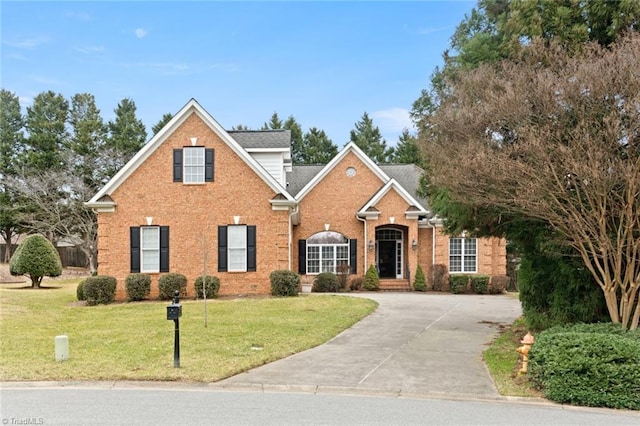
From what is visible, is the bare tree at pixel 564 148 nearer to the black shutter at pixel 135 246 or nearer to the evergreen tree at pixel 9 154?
the black shutter at pixel 135 246

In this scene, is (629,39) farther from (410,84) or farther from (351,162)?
(351,162)

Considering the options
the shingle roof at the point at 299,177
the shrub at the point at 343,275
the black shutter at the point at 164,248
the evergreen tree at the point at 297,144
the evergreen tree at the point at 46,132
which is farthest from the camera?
the evergreen tree at the point at 297,144

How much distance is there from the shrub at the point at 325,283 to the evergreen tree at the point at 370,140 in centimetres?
3278

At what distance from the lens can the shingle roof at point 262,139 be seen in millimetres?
24094

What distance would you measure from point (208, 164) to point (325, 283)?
8260mm

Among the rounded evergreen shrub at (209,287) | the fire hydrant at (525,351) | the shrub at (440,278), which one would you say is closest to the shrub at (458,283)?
the shrub at (440,278)

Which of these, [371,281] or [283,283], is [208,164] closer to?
[283,283]

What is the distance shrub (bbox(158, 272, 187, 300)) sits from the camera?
61.3ft

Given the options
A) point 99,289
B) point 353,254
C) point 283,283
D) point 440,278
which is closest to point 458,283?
point 440,278

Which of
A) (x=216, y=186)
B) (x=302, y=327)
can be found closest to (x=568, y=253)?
(x=302, y=327)

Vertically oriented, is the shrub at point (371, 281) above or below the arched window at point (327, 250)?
below

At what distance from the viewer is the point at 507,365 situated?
29.5 ft

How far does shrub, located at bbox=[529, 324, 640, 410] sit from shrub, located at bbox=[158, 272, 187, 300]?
14.4 metres

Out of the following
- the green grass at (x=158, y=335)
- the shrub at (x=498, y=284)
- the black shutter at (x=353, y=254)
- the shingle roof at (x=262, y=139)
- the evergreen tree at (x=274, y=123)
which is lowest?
the shrub at (x=498, y=284)
